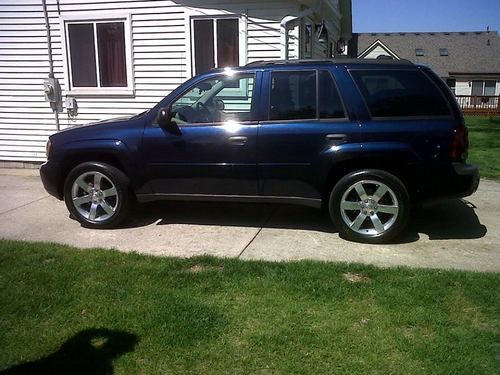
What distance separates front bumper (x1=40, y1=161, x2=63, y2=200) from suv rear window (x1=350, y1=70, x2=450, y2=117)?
3476 mm

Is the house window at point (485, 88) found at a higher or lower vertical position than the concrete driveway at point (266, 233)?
higher

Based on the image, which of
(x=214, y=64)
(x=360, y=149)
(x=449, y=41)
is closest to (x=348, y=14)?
(x=214, y=64)

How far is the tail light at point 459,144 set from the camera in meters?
4.94

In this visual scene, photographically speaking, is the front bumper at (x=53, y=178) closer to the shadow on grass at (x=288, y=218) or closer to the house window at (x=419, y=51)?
the shadow on grass at (x=288, y=218)

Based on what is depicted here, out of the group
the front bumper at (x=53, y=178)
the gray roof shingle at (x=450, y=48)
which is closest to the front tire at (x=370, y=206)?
the front bumper at (x=53, y=178)

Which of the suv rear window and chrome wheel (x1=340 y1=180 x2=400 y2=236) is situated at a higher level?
the suv rear window

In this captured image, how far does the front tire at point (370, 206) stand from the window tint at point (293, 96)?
816 mm

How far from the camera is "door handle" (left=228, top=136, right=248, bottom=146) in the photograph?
5312 mm

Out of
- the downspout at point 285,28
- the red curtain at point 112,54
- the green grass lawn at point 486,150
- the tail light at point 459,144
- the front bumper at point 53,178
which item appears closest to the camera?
the tail light at point 459,144

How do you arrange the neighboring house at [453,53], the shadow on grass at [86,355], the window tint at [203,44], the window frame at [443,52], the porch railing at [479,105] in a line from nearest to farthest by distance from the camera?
the shadow on grass at [86,355] → the window tint at [203,44] → the porch railing at [479,105] → the neighboring house at [453,53] → the window frame at [443,52]

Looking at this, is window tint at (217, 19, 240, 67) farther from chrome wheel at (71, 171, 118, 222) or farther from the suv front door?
chrome wheel at (71, 171, 118, 222)

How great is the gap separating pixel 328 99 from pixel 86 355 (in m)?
3.34

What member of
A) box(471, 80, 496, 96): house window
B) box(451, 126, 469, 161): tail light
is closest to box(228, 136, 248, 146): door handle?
box(451, 126, 469, 161): tail light

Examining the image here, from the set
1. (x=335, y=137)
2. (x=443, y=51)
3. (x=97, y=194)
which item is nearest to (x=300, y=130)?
(x=335, y=137)
